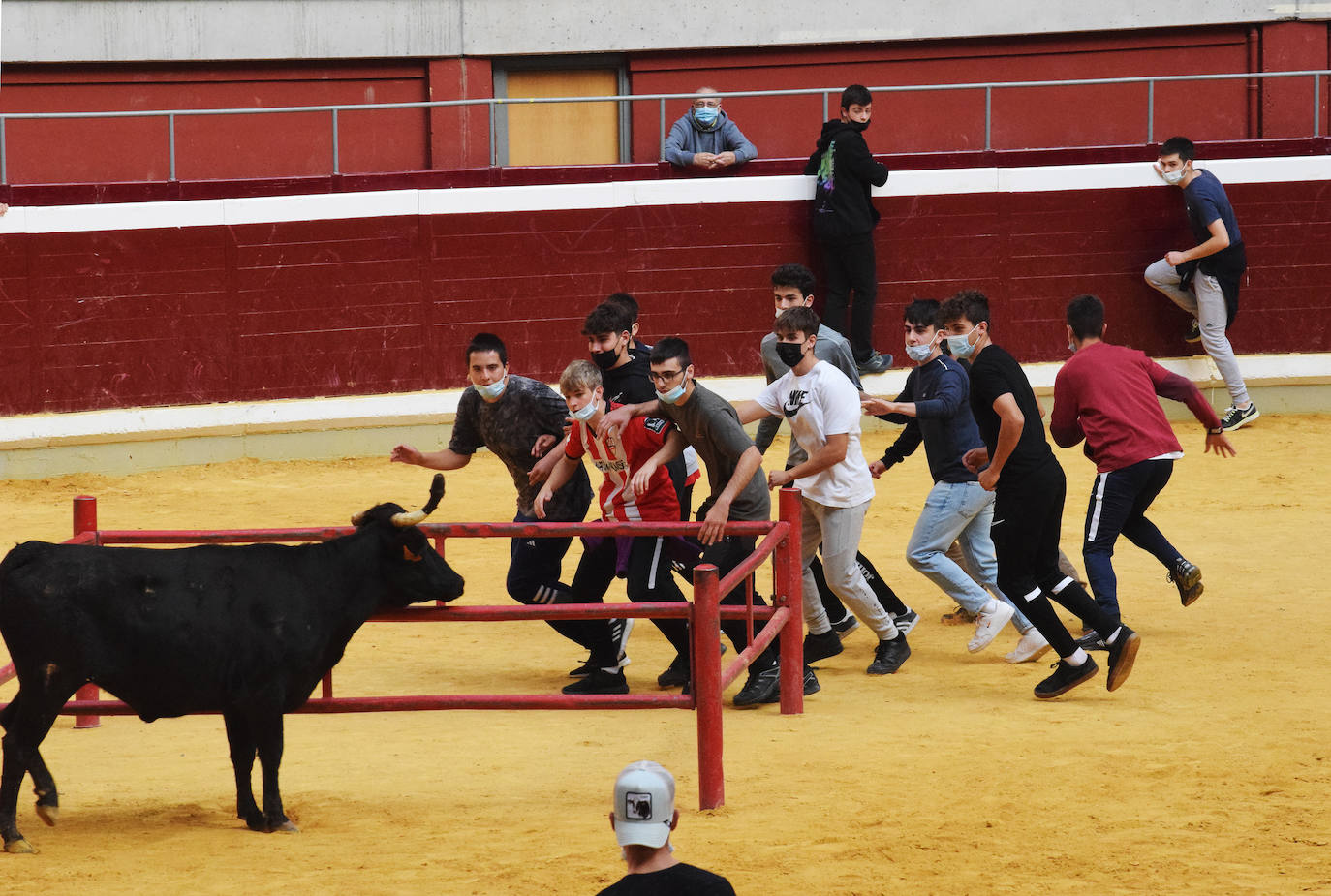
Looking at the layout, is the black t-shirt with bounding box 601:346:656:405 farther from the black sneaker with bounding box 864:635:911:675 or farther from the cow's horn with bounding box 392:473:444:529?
the cow's horn with bounding box 392:473:444:529

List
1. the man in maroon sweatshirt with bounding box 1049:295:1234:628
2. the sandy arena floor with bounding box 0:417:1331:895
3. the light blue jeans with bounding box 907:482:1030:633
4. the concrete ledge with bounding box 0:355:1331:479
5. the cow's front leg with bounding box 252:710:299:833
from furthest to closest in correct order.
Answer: the concrete ledge with bounding box 0:355:1331:479
the light blue jeans with bounding box 907:482:1030:633
the man in maroon sweatshirt with bounding box 1049:295:1234:628
the cow's front leg with bounding box 252:710:299:833
the sandy arena floor with bounding box 0:417:1331:895

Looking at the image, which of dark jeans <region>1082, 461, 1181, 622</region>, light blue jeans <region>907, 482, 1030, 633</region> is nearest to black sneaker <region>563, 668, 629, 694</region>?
light blue jeans <region>907, 482, 1030, 633</region>

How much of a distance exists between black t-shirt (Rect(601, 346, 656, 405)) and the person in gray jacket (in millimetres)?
7418

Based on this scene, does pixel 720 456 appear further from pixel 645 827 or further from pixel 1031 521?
pixel 645 827

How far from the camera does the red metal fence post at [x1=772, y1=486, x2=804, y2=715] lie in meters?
7.15

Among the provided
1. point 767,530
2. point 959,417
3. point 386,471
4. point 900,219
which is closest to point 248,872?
point 767,530

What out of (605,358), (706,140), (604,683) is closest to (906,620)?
(604,683)

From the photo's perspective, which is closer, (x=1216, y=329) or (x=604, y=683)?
(x=604, y=683)

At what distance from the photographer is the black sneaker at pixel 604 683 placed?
26.3ft

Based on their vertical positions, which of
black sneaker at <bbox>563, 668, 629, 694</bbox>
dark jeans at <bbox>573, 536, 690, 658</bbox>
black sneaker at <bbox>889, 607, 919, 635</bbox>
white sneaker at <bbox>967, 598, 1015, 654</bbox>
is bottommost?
black sneaker at <bbox>563, 668, 629, 694</bbox>

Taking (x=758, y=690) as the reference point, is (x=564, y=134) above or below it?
above

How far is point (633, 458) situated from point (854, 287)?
792cm

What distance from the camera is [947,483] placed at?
8.43m

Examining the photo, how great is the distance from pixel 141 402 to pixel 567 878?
402 inches
